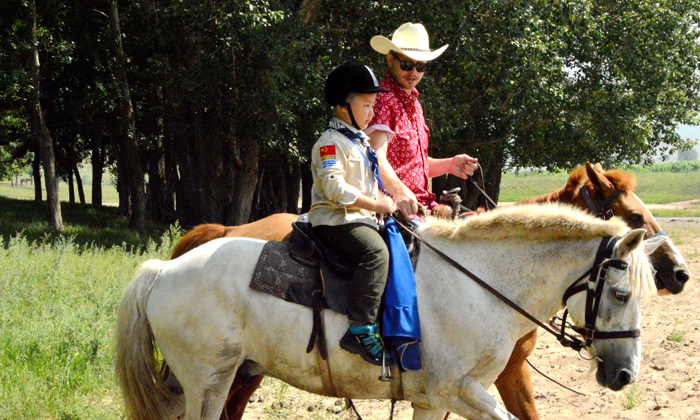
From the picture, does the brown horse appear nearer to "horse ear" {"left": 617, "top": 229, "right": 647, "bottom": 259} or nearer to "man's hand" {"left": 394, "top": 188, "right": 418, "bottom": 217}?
"man's hand" {"left": 394, "top": 188, "right": 418, "bottom": 217}

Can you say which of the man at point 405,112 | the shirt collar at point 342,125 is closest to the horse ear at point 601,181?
the man at point 405,112

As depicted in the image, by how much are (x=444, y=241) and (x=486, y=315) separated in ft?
1.77

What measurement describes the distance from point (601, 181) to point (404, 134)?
5.33ft

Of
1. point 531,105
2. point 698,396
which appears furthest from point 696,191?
point 698,396

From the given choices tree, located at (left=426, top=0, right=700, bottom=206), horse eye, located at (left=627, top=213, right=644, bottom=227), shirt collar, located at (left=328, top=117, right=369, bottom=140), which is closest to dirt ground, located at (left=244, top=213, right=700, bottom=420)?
horse eye, located at (left=627, top=213, right=644, bottom=227)

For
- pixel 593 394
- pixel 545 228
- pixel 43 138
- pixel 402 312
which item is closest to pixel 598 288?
pixel 545 228

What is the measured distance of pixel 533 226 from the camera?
3676mm

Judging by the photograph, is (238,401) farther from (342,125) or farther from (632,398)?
(632,398)

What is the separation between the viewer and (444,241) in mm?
3918

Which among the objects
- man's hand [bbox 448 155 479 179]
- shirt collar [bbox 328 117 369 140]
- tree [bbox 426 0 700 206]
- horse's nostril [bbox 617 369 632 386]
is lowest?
horse's nostril [bbox 617 369 632 386]

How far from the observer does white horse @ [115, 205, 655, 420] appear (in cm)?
358

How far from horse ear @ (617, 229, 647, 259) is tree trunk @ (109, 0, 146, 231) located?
1500 centimetres

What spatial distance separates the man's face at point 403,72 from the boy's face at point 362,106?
0.77 metres

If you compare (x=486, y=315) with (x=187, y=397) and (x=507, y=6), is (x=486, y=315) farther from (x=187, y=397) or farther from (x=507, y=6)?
(x=507, y=6)
